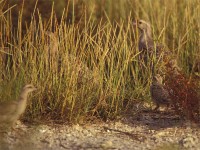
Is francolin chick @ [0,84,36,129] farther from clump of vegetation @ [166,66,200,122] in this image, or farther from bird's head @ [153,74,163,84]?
bird's head @ [153,74,163,84]

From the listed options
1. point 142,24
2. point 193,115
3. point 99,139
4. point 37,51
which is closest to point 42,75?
point 37,51

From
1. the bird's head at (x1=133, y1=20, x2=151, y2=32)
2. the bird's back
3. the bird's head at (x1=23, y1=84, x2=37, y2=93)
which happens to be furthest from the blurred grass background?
the bird's head at (x1=133, y1=20, x2=151, y2=32)

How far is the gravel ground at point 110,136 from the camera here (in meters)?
6.74

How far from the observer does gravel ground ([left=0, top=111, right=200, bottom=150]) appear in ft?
22.1

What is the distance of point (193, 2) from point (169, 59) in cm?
237

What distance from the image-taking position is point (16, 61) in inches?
324

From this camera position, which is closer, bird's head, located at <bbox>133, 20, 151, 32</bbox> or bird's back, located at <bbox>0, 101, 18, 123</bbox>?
bird's back, located at <bbox>0, 101, 18, 123</bbox>

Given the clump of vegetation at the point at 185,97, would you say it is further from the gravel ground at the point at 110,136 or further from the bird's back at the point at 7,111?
the bird's back at the point at 7,111

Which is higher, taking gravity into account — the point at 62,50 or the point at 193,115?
the point at 62,50

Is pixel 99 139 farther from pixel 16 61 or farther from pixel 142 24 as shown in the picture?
pixel 142 24

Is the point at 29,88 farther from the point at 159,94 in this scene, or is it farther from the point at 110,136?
the point at 159,94

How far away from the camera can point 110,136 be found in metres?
7.19

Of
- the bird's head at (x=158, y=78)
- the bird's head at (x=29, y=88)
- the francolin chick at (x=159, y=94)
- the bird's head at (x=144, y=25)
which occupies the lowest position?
the francolin chick at (x=159, y=94)

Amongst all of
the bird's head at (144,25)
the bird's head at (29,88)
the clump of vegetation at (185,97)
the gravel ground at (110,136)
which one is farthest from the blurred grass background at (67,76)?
the bird's head at (144,25)
